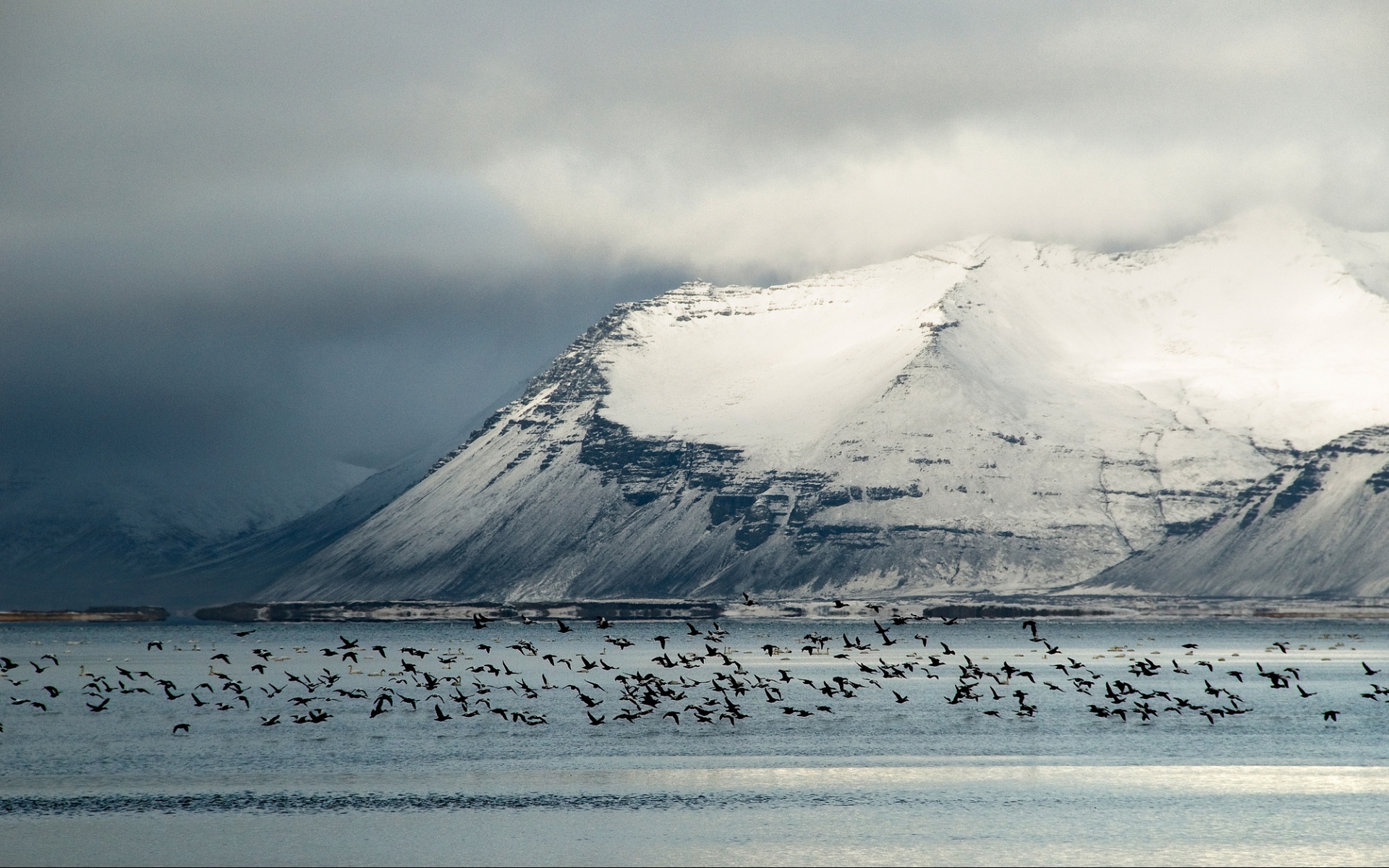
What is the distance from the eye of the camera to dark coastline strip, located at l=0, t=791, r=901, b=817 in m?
85.9

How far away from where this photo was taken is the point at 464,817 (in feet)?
274

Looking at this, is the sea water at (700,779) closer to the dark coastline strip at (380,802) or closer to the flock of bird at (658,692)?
the dark coastline strip at (380,802)

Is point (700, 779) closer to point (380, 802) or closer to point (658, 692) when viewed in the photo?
point (380, 802)

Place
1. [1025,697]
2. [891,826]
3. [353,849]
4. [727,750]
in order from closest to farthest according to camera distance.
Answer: [353,849]
[891,826]
[727,750]
[1025,697]

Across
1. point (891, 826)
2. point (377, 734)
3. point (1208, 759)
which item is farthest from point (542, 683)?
point (891, 826)

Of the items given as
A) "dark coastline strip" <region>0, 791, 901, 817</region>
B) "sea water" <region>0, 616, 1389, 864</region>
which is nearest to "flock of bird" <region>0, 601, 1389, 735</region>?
"sea water" <region>0, 616, 1389, 864</region>

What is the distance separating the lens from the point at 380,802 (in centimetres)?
8825

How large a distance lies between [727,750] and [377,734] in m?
28.0

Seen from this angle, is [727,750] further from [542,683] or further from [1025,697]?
[542,683]

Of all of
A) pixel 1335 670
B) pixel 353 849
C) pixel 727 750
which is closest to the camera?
pixel 353 849

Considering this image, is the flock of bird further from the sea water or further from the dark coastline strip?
the dark coastline strip

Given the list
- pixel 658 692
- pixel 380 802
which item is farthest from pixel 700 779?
pixel 658 692

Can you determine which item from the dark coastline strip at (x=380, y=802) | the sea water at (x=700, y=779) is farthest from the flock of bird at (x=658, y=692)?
the dark coastline strip at (x=380, y=802)

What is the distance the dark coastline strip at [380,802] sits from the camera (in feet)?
282
